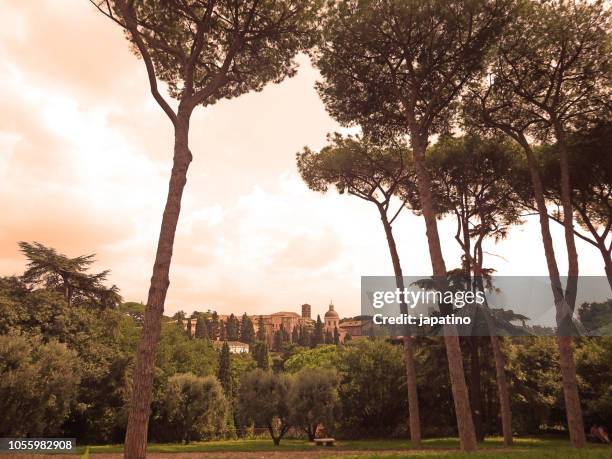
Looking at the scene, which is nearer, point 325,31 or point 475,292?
point 325,31

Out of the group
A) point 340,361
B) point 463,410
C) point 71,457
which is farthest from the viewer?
point 340,361

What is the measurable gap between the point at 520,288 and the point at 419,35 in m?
13.6

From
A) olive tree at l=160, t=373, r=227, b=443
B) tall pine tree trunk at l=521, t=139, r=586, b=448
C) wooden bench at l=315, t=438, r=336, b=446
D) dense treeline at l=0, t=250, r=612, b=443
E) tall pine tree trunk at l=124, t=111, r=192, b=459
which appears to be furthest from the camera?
olive tree at l=160, t=373, r=227, b=443

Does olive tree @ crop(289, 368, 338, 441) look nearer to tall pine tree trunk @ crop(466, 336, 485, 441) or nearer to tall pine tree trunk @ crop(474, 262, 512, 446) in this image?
tall pine tree trunk @ crop(466, 336, 485, 441)

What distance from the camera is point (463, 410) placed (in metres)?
10.4

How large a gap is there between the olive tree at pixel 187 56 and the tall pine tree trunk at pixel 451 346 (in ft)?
14.6

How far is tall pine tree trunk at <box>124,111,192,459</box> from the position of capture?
24.5 feet

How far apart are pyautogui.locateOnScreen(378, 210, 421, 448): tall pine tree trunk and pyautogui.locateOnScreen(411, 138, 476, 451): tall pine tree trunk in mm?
5138

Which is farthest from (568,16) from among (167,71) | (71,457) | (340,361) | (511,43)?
(340,361)

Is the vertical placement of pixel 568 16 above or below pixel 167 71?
above

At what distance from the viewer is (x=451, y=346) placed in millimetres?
10930

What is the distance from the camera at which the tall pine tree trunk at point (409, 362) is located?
16.3 m

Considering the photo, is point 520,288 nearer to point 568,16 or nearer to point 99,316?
point 568,16

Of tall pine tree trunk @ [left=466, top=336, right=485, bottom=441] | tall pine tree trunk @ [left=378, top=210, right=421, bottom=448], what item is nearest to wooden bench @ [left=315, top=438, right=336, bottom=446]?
tall pine tree trunk @ [left=378, top=210, right=421, bottom=448]
